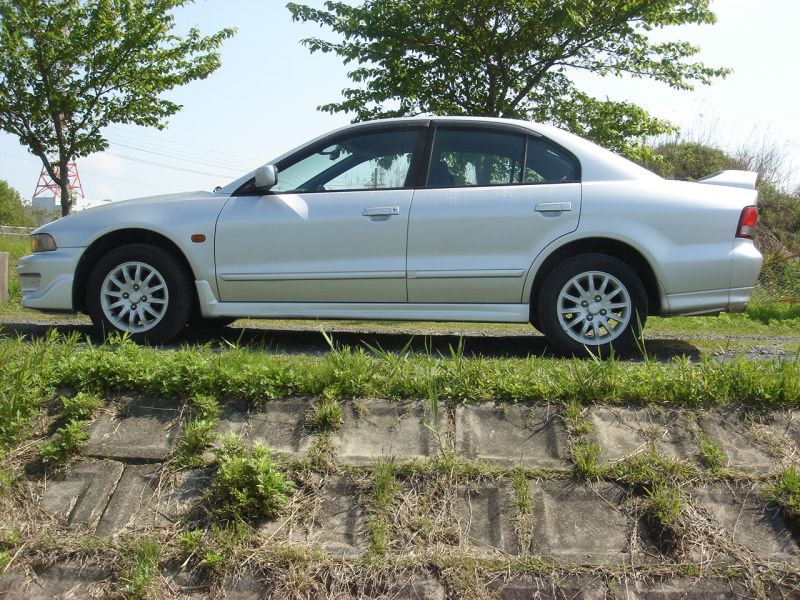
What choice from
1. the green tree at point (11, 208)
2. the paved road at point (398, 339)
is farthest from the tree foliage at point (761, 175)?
the green tree at point (11, 208)

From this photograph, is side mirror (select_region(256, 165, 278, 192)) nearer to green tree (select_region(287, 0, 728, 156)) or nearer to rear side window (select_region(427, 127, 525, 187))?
rear side window (select_region(427, 127, 525, 187))

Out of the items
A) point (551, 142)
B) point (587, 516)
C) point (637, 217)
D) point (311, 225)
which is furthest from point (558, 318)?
point (587, 516)

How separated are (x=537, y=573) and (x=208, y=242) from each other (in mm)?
3667

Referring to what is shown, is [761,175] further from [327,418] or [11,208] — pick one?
[11,208]

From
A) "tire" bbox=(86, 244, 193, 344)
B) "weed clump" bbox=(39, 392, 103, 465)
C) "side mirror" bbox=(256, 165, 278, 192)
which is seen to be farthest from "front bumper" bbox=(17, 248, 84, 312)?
"weed clump" bbox=(39, 392, 103, 465)

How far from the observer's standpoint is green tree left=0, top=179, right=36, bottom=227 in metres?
53.1

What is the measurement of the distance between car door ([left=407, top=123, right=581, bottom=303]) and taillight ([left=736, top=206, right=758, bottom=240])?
1.13 meters

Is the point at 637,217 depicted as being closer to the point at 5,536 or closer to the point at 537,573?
the point at 537,573

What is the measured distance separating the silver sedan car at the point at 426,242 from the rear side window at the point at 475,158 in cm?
1

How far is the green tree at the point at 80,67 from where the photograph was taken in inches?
539

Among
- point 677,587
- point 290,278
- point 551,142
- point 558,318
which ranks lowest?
point 677,587

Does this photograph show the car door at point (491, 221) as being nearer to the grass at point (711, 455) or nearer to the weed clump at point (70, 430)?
the grass at point (711, 455)

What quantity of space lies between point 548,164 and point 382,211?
1264 millimetres

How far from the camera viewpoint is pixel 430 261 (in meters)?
5.42
